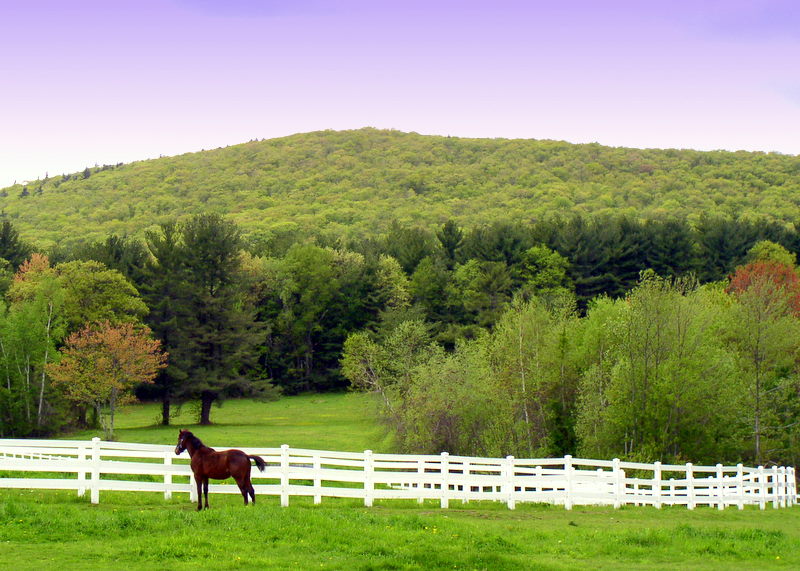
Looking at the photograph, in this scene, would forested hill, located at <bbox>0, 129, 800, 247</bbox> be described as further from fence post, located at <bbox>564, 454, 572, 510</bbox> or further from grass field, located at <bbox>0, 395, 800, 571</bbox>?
grass field, located at <bbox>0, 395, 800, 571</bbox>

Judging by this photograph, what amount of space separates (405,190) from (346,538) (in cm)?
15643

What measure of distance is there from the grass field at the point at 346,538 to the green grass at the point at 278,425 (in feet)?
107

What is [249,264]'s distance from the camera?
90.9m

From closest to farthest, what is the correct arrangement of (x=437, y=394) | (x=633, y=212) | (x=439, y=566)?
(x=439, y=566)
(x=437, y=394)
(x=633, y=212)

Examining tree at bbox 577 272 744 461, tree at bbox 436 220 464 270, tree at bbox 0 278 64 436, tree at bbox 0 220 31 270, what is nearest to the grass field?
tree at bbox 577 272 744 461

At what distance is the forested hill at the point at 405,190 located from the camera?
13812cm

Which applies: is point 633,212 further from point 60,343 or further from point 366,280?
point 60,343

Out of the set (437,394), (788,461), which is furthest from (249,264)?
(788,461)

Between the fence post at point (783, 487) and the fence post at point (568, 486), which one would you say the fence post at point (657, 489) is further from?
the fence post at point (783, 487)

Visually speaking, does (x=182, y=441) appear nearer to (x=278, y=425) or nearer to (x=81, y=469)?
(x=81, y=469)

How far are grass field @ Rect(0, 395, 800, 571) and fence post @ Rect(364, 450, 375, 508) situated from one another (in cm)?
21

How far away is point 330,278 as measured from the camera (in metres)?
92.5

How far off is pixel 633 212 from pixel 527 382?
88.7 metres

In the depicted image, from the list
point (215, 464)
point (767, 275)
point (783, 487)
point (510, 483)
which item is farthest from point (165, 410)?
point (215, 464)
